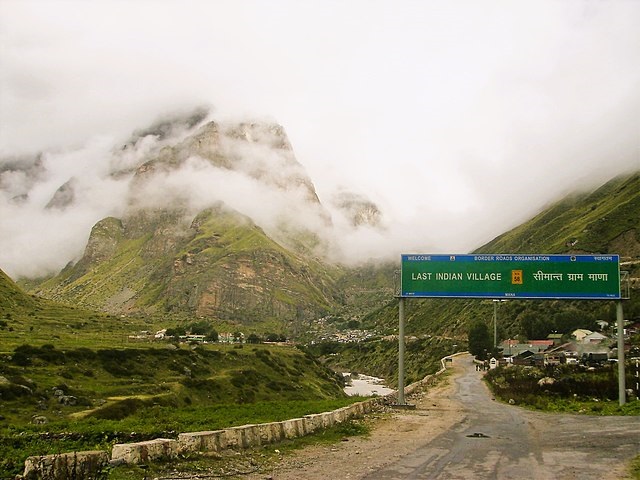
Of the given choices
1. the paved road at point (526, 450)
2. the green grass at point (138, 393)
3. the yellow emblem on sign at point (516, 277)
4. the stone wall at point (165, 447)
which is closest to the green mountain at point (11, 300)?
the green grass at point (138, 393)

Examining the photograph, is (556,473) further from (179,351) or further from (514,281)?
(179,351)

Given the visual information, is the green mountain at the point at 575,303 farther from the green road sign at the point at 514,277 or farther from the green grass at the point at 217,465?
the green grass at the point at 217,465

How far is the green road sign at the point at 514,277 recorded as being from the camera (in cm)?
3412

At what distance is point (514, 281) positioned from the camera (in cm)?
3469

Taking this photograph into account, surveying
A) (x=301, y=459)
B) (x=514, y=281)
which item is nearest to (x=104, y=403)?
(x=514, y=281)

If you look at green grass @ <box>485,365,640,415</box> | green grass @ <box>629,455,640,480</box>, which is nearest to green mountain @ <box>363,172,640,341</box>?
green grass @ <box>485,365,640,415</box>

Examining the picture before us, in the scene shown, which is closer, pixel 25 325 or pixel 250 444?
pixel 250 444

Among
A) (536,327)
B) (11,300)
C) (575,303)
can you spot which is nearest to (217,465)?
(536,327)

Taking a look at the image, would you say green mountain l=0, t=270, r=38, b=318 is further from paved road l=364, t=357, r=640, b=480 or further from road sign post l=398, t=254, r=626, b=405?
paved road l=364, t=357, r=640, b=480

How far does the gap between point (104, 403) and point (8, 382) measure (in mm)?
9142

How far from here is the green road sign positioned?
3412 centimetres

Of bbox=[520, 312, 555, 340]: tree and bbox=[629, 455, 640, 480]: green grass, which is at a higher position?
bbox=[520, 312, 555, 340]: tree

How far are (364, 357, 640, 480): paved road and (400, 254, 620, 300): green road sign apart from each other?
802 cm

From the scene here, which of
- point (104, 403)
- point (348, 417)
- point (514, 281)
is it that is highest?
point (514, 281)
